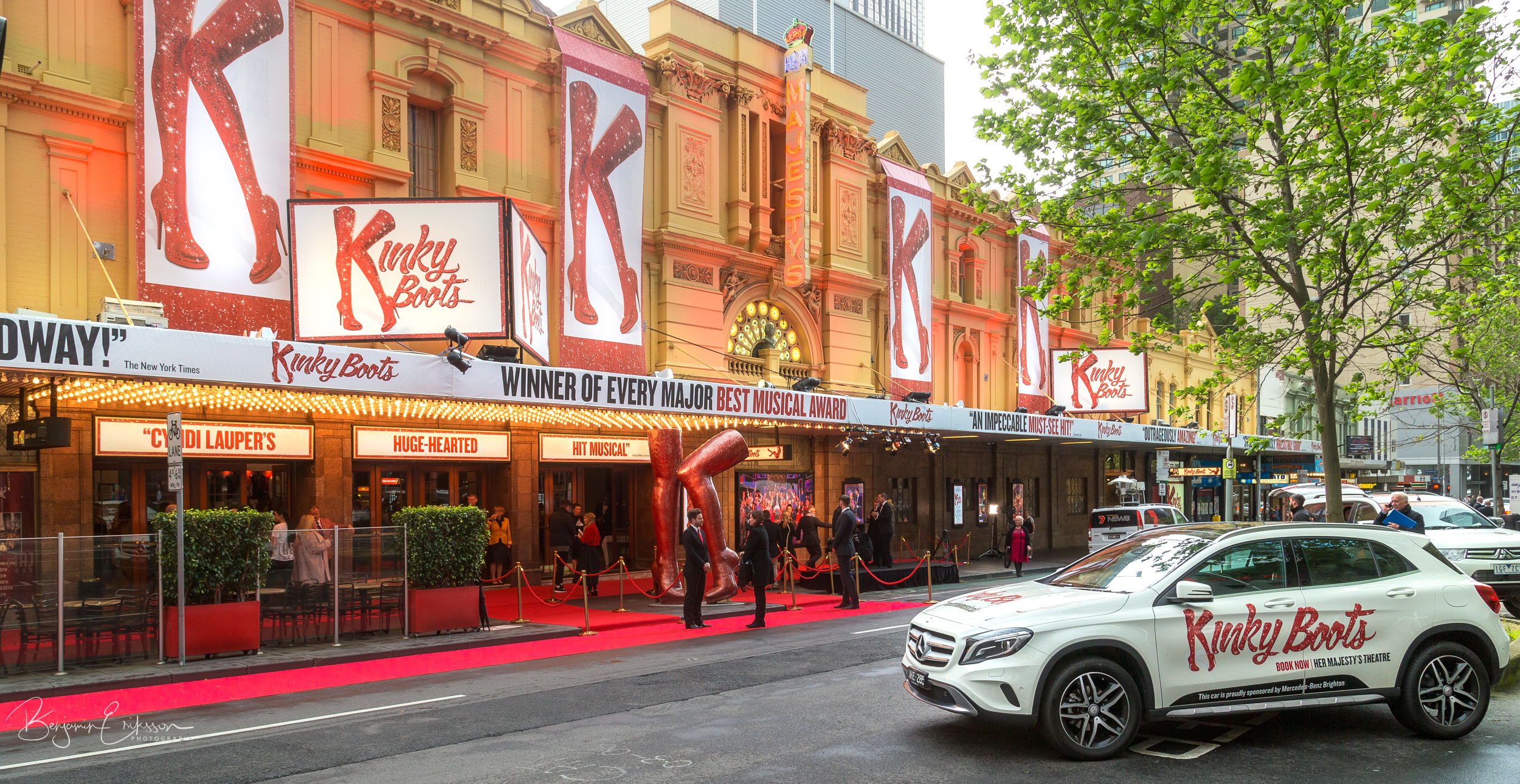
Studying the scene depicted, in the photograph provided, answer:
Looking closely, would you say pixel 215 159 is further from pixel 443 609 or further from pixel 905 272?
pixel 905 272

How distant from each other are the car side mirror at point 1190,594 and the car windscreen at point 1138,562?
20cm

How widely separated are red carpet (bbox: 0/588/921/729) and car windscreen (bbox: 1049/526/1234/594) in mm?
7159

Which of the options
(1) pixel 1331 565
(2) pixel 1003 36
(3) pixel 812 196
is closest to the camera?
(1) pixel 1331 565

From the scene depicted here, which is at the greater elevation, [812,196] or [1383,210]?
[812,196]

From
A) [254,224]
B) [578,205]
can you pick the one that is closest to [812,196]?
[578,205]

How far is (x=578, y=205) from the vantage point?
832 inches

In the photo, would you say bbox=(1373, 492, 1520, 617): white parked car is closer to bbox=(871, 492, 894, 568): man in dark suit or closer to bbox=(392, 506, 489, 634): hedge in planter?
bbox=(871, 492, 894, 568): man in dark suit

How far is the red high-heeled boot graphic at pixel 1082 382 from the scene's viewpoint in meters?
35.0

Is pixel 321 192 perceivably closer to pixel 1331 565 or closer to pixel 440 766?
pixel 440 766

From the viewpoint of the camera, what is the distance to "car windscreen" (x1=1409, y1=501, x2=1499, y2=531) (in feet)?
60.7

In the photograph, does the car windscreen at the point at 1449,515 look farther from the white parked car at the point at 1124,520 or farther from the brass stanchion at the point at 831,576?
the brass stanchion at the point at 831,576

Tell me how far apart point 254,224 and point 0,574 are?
7.29 metres

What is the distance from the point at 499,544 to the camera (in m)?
19.0

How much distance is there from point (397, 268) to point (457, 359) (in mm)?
2416
